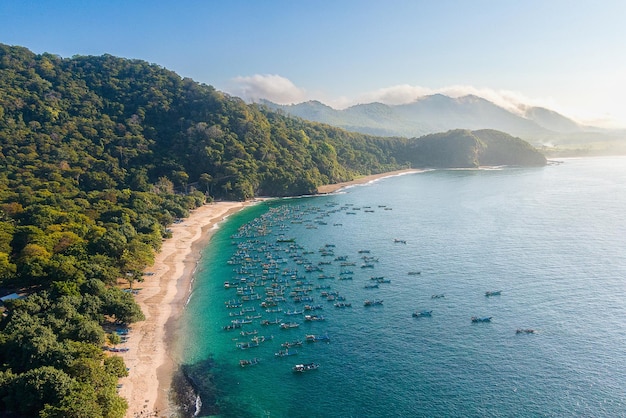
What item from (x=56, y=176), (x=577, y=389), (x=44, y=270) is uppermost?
(x=56, y=176)

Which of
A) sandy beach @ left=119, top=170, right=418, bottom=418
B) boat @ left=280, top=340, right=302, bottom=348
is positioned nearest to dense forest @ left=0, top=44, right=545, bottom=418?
sandy beach @ left=119, top=170, right=418, bottom=418

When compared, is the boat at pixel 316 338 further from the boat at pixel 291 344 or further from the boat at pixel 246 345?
the boat at pixel 246 345

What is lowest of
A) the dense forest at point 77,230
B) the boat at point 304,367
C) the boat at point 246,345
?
the boat at point 304,367

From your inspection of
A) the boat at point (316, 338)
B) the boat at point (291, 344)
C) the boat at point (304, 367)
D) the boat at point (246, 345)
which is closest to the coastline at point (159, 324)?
the boat at point (246, 345)

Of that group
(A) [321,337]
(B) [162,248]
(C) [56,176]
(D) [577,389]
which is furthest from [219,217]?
(D) [577,389]

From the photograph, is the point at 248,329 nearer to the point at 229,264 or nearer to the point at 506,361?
the point at 229,264
